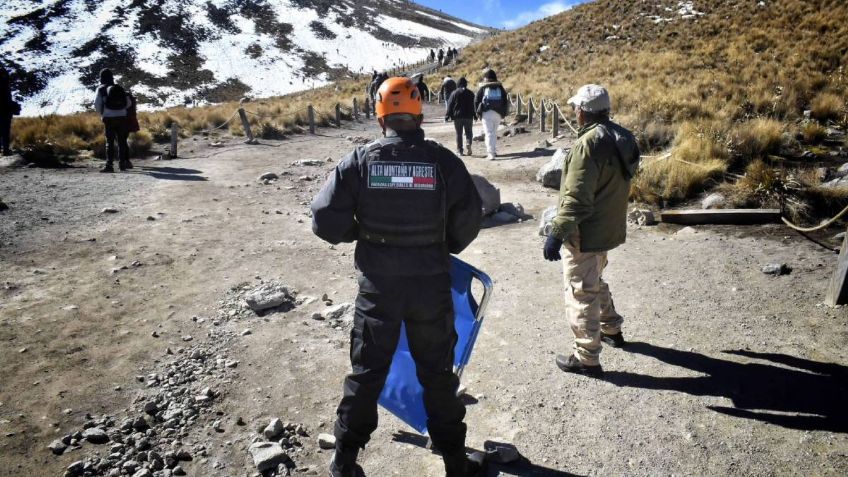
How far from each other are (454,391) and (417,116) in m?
1.41

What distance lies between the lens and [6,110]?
11.5m

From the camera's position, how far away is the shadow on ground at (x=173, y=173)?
10.9 meters

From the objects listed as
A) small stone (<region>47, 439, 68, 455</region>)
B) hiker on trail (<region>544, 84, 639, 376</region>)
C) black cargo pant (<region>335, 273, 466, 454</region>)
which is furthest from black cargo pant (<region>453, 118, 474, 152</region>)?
small stone (<region>47, 439, 68, 455</region>)

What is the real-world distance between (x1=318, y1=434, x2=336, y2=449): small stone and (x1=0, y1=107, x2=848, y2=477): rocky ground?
0.13 feet

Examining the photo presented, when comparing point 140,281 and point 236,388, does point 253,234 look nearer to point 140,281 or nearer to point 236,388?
point 140,281

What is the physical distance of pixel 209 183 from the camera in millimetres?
10578

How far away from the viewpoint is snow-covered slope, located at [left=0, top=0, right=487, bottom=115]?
164ft

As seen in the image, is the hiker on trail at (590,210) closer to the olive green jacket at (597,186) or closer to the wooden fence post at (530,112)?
the olive green jacket at (597,186)

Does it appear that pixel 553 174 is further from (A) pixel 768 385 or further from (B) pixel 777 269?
(A) pixel 768 385

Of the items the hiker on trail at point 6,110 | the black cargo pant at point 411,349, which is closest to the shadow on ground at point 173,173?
the hiker on trail at point 6,110

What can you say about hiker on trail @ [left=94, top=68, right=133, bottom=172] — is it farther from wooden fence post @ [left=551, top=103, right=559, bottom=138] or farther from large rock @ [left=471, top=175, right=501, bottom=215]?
wooden fence post @ [left=551, top=103, right=559, bottom=138]

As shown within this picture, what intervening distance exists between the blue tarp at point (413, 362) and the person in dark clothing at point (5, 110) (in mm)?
12384

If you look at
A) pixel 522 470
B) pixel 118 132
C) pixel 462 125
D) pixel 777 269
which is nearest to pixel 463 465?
pixel 522 470

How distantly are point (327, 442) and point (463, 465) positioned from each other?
3.03 ft
